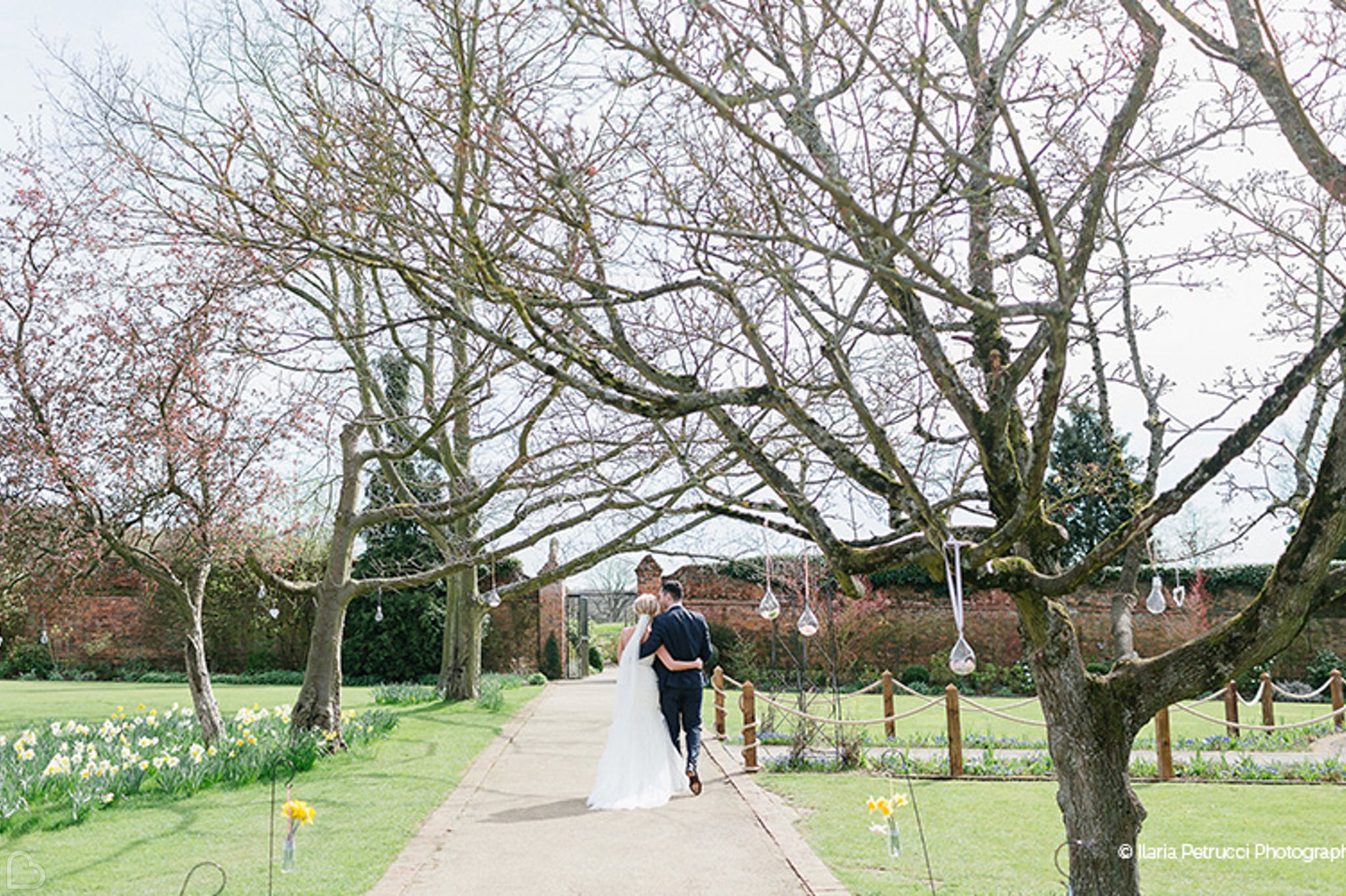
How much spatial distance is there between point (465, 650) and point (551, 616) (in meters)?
8.48

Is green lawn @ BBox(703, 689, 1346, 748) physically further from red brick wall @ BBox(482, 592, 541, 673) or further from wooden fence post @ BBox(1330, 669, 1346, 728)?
red brick wall @ BBox(482, 592, 541, 673)

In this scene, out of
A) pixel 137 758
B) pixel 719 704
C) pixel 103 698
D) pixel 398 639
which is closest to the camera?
pixel 137 758

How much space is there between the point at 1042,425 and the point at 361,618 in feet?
80.9

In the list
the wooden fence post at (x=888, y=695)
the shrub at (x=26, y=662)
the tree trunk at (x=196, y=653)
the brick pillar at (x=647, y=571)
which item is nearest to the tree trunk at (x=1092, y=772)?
the wooden fence post at (x=888, y=695)

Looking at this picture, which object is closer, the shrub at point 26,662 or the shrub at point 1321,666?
the shrub at point 1321,666

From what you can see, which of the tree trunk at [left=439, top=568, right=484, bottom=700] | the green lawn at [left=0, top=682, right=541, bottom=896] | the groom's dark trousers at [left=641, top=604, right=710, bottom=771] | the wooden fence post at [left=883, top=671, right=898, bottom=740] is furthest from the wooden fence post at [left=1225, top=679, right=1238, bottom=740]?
the tree trunk at [left=439, top=568, right=484, bottom=700]

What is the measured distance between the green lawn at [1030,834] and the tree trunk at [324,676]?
4997 millimetres

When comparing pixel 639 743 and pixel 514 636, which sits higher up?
A: pixel 514 636

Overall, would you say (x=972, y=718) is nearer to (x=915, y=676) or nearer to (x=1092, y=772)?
(x=915, y=676)

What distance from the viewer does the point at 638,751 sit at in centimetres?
903

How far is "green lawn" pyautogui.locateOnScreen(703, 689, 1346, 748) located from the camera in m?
14.7

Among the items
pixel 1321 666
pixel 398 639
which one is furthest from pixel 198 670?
pixel 1321 666

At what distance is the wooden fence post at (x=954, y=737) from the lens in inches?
419

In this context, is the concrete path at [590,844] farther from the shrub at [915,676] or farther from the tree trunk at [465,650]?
the shrub at [915,676]
